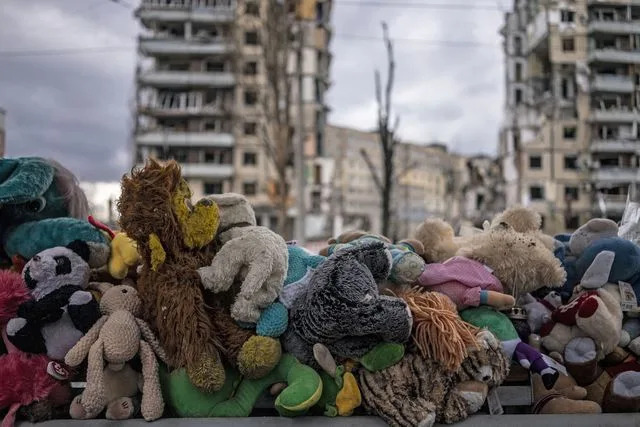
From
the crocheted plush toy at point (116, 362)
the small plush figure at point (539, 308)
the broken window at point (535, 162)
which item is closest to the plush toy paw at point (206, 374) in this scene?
the crocheted plush toy at point (116, 362)

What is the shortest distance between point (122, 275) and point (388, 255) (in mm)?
898

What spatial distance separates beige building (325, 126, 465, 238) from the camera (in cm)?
3703

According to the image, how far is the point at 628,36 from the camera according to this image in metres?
3.28

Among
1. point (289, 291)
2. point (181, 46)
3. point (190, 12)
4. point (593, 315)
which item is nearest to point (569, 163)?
point (181, 46)

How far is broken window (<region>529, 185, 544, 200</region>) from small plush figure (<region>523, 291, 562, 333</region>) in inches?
1200

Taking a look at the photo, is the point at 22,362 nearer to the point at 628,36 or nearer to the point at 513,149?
the point at 628,36

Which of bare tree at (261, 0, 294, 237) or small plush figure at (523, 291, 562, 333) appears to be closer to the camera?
small plush figure at (523, 291, 562, 333)

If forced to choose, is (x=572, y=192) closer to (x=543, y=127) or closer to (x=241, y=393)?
(x=543, y=127)

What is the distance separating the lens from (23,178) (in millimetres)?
1923

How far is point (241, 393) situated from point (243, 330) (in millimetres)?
185

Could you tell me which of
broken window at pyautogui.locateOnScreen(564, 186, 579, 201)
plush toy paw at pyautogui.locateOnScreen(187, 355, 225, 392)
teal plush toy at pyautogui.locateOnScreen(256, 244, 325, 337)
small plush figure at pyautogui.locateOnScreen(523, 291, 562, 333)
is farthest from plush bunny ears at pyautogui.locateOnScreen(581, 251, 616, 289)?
broken window at pyautogui.locateOnScreen(564, 186, 579, 201)

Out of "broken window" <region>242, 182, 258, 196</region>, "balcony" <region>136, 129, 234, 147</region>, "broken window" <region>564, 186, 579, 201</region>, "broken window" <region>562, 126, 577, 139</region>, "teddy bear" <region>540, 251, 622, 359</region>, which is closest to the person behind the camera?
"teddy bear" <region>540, 251, 622, 359</region>

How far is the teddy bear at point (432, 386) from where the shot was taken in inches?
63.6

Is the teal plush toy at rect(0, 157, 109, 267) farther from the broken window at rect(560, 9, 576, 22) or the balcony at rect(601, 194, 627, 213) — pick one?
the broken window at rect(560, 9, 576, 22)
